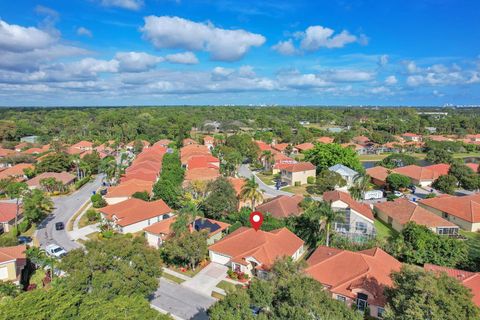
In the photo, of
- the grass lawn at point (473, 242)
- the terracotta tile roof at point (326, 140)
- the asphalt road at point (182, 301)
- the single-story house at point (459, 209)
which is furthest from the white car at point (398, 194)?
the terracotta tile roof at point (326, 140)

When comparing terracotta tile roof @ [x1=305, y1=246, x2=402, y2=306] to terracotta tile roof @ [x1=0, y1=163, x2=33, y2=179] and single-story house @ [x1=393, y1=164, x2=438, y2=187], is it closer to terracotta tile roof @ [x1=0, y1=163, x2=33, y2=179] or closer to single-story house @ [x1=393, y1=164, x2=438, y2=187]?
single-story house @ [x1=393, y1=164, x2=438, y2=187]

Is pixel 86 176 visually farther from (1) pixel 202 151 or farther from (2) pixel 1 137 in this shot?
(2) pixel 1 137

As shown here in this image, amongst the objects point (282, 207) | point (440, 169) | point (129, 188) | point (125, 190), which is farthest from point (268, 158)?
point (440, 169)

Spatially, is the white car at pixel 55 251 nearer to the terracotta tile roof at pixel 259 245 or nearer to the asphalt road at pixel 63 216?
the asphalt road at pixel 63 216

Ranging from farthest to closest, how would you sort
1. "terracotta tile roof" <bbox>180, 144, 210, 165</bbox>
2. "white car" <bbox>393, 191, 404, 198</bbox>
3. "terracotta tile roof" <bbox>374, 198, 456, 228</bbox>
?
1. "terracotta tile roof" <bbox>180, 144, 210, 165</bbox>
2. "white car" <bbox>393, 191, 404, 198</bbox>
3. "terracotta tile roof" <bbox>374, 198, 456, 228</bbox>

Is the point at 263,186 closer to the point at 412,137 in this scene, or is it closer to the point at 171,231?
the point at 171,231

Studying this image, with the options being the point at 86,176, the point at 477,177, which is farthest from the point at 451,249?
the point at 86,176

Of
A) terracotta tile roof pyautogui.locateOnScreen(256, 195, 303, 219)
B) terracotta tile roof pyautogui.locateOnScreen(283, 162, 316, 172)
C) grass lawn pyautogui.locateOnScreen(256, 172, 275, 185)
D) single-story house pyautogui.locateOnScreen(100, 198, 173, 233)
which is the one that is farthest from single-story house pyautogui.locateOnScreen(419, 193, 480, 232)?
single-story house pyautogui.locateOnScreen(100, 198, 173, 233)

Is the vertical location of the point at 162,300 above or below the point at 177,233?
below
